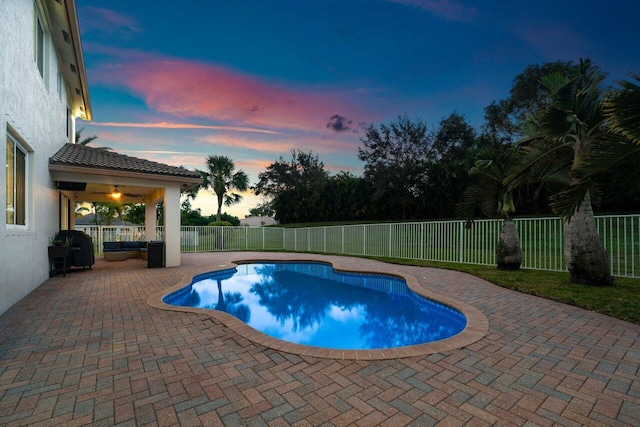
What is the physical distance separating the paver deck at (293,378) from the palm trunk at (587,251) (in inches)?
89.9

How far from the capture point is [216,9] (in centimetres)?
991

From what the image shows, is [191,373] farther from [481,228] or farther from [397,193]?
[397,193]

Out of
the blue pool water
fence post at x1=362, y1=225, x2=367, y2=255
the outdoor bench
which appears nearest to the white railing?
fence post at x1=362, y1=225, x2=367, y2=255

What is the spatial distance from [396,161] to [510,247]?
13.9m

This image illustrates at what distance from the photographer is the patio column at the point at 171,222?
9672 millimetres

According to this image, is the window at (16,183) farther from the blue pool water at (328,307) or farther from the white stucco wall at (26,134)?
the blue pool water at (328,307)

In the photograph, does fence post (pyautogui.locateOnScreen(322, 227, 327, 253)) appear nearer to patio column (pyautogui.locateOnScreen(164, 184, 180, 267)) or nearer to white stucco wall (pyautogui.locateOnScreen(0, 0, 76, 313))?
patio column (pyautogui.locateOnScreen(164, 184, 180, 267))

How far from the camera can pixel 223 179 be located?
26516 millimetres

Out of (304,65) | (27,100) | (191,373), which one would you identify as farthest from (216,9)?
(191,373)

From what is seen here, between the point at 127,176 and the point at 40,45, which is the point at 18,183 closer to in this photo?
the point at 127,176

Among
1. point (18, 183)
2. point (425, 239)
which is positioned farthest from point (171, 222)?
point (425, 239)

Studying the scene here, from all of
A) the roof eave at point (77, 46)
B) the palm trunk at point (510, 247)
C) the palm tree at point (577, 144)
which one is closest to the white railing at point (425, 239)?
the palm trunk at point (510, 247)

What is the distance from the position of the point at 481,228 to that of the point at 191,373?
32.8ft

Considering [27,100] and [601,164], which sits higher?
[27,100]
